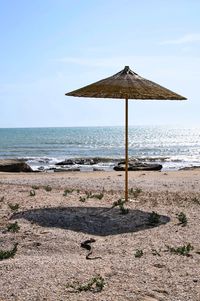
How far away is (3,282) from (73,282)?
28.9 inches

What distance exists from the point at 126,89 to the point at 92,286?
4.97 meters

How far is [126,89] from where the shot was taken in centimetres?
918

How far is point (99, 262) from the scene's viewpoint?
5852mm

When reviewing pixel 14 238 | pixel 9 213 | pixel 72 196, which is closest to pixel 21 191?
pixel 72 196

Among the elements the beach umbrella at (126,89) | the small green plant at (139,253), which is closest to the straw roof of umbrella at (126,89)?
the beach umbrella at (126,89)

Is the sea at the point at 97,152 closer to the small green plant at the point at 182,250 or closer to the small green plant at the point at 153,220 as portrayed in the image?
Result: the small green plant at the point at 153,220

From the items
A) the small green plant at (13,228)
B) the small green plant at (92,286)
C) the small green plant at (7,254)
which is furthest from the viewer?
the small green plant at (13,228)

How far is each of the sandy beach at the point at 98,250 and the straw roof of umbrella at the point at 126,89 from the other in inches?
88.0

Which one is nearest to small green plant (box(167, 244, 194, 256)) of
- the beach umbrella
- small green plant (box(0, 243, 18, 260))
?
small green plant (box(0, 243, 18, 260))

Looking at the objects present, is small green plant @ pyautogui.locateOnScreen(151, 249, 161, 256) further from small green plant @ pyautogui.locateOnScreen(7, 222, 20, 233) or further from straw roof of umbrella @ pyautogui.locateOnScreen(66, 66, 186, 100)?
straw roof of umbrella @ pyautogui.locateOnScreen(66, 66, 186, 100)

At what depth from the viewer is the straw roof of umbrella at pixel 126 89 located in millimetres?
9188

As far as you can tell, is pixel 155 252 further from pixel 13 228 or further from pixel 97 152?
pixel 97 152

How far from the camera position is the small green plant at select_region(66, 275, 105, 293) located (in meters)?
4.85

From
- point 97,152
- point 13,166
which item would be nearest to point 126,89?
point 13,166
